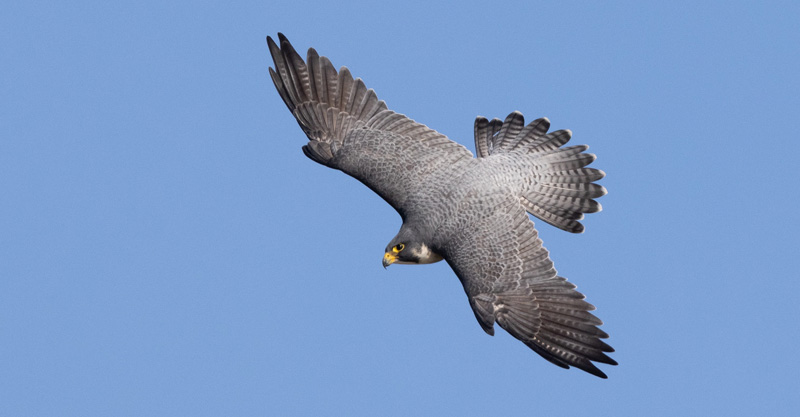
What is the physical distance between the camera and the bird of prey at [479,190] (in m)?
13.1

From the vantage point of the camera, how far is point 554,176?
1412 cm

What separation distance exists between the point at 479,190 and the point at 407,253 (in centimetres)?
109

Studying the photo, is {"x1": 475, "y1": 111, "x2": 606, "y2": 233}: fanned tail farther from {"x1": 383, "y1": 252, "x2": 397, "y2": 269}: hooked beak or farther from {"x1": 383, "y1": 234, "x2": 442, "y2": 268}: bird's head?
{"x1": 383, "y1": 252, "x2": 397, "y2": 269}: hooked beak

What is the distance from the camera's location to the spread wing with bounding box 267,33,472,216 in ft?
47.3

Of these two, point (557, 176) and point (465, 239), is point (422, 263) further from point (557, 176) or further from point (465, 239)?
point (557, 176)

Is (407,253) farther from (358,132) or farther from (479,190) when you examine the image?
(358,132)

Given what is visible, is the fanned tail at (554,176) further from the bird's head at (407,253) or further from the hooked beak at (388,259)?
the hooked beak at (388,259)

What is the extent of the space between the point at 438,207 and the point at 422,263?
28.3 inches

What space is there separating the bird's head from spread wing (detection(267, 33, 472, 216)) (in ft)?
1.62

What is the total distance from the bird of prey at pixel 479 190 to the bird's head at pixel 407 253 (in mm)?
14

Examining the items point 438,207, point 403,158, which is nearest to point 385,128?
point 403,158

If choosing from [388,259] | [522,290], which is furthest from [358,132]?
[522,290]

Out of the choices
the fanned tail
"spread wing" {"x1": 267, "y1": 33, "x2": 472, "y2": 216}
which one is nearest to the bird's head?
"spread wing" {"x1": 267, "y1": 33, "x2": 472, "y2": 216}

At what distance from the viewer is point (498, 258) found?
13.4 meters
